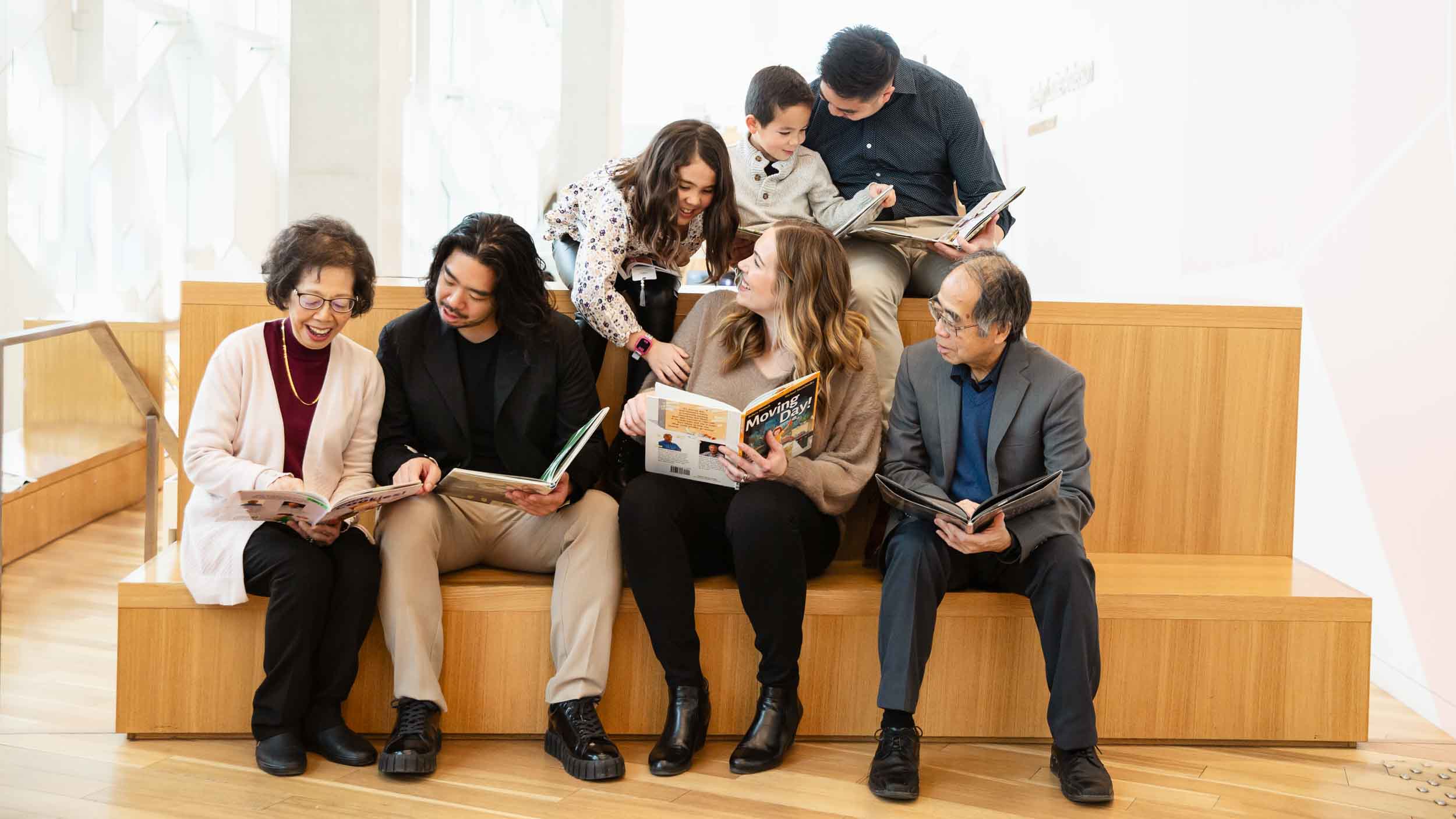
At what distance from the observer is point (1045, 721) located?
8.84 ft

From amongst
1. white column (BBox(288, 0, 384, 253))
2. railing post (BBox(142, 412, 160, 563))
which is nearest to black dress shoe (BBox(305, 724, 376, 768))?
railing post (BBox(142, 412, 160, 563))

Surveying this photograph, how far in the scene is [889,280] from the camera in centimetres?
299

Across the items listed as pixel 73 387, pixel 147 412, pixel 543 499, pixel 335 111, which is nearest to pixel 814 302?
pixel 543 499

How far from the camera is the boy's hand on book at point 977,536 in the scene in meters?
2.45

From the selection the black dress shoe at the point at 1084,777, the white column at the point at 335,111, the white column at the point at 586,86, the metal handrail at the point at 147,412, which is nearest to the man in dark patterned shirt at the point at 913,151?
the black dress shoe at the point at 1084,777

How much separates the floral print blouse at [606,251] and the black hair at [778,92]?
1.05 feet

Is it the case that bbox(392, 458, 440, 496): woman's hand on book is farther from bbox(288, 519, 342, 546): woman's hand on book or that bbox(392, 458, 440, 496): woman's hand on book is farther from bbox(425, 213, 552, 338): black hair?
bbox(425, 213, 552, 338): black hair

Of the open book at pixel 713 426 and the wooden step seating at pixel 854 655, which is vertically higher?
the open book at pixel 713 426

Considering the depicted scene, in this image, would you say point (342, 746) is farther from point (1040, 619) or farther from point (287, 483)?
point (1040, 619)

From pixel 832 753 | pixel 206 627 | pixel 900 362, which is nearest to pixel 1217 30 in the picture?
pixel 900 362

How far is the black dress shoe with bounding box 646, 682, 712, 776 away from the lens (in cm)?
242

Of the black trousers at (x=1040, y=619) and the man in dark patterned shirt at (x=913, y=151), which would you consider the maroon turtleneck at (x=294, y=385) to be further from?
the man in dark patterned shirt at (x=913, y=151)

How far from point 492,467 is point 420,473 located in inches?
8.0

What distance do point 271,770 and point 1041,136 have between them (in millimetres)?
5002
